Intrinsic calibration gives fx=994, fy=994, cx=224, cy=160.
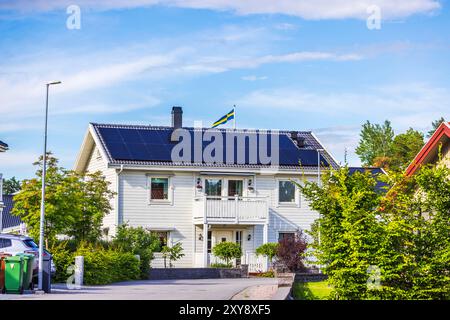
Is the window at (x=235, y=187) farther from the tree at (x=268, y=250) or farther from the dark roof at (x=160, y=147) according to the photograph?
the tree at (x=268, y=250)

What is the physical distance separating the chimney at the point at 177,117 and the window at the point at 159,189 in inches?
234

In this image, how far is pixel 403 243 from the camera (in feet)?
82.0

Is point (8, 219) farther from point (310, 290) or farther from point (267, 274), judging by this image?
point (310, 290)

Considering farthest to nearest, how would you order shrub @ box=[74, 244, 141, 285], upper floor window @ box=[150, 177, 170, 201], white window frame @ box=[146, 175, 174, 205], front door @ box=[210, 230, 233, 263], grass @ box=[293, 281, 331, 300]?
front door @ box=[210, 230, 233, 263]
upper floor window @ box=[150, 177, 170, 201]
white window frame @ box=[146, 175, 174, 205]
shrub @ box=[74, 244, 141, 285]
grass @ box=[293, 281, 331, 300]

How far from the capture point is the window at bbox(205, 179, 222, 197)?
53469 millimetres

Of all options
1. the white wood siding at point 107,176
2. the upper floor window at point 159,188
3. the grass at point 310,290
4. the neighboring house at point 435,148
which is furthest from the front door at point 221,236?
the neighboring house at point 435,148

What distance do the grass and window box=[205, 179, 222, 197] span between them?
16.5 metres

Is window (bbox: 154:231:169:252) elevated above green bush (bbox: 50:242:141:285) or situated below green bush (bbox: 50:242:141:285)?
above

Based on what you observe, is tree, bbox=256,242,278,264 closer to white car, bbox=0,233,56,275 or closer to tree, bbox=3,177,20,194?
white car, bbox=0,233,56,275

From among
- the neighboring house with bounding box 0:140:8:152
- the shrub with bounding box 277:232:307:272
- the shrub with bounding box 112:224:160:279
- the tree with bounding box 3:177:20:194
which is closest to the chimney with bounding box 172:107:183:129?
the shrub with bounding box 112:224:160:279

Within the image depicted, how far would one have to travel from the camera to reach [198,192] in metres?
53.1

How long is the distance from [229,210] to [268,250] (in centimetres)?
323

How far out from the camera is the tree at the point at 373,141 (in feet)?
340
